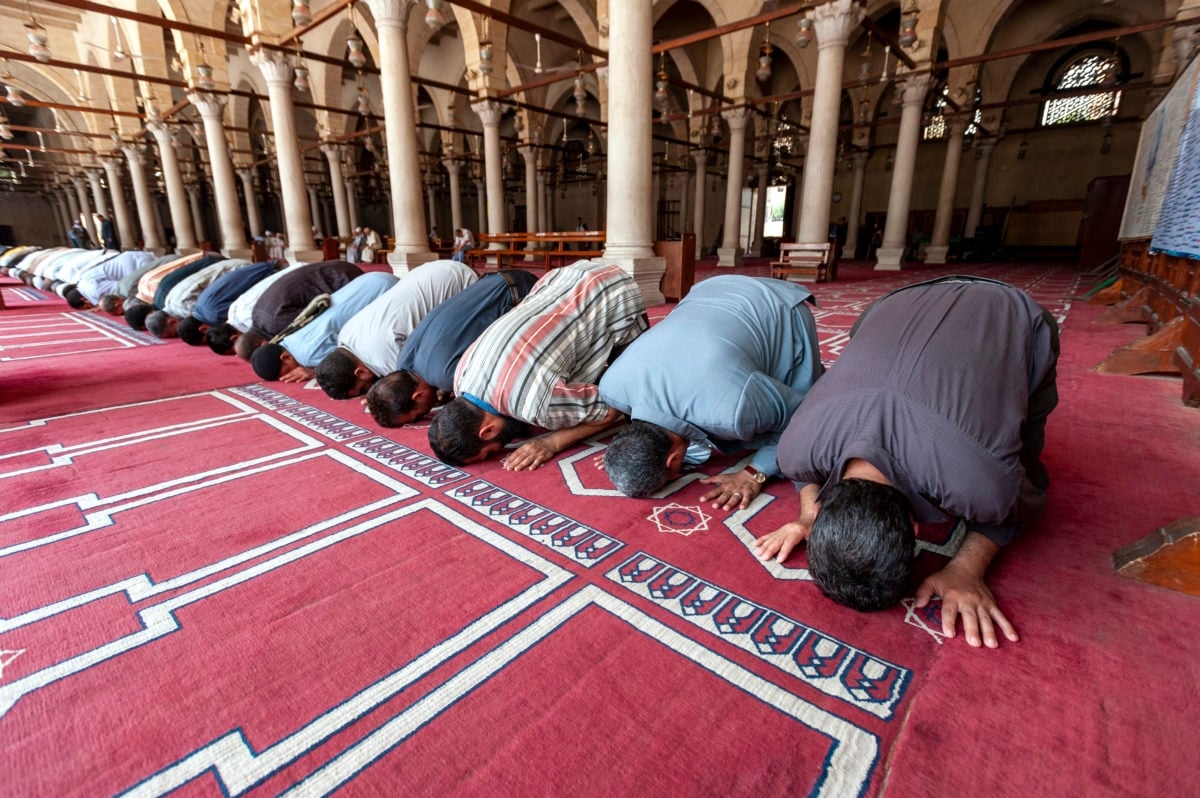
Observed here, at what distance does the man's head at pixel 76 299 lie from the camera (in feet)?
24.1

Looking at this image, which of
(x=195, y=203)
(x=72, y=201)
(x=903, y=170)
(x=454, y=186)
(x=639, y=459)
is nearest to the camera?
(x=639, y=459)

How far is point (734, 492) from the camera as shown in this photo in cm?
188

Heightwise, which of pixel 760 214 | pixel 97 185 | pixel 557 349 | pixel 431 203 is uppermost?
pixel 97 185

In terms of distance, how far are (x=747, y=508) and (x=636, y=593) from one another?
61 centimetres

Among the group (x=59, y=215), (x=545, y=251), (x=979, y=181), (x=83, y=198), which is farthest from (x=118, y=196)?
(x=979, y=181)

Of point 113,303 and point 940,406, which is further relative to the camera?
point 113,303

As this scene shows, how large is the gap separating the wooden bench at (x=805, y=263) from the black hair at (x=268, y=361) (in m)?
7.11

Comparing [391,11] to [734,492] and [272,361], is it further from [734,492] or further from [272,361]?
[734,492]

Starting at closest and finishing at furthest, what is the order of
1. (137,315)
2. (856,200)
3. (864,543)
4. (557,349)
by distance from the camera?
(864,543) < (557,349) < (137,315) < (856,200)

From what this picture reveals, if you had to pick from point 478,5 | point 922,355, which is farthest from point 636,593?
point 478,5

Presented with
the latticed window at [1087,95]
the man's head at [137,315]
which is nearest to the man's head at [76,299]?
the man's head at [137,315]

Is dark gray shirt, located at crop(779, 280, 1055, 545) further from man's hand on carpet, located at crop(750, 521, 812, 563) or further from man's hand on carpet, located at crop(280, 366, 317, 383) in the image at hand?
man's hand on carpet, located at crop(280, 366, 317, 383)

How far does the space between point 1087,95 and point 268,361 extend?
18.7m

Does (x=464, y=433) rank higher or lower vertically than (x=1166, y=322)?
lower
